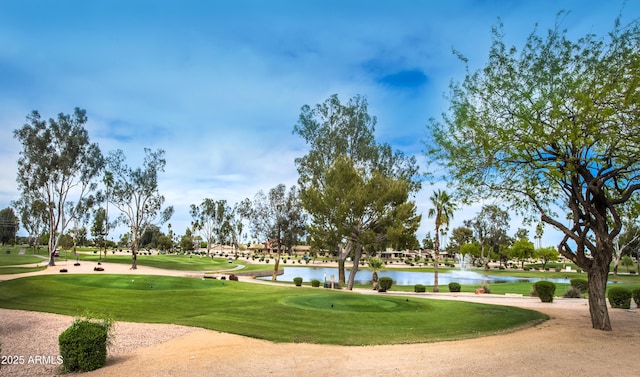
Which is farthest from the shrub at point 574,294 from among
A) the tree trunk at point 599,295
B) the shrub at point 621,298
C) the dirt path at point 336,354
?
the tree trunk at point 599,295

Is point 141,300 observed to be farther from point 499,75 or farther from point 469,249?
point 469,249

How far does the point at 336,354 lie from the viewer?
1116 centimetres

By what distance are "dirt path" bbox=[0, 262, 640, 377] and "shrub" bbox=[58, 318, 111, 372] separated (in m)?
0.32

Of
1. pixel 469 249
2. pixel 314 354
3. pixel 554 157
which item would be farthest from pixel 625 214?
pixel 469 249

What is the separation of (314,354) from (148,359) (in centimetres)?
412

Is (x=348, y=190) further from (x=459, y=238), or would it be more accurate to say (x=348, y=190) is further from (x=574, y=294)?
(x=459, y=238)

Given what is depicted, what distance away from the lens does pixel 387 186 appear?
39250 millimetres

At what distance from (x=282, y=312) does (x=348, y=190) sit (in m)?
21.6

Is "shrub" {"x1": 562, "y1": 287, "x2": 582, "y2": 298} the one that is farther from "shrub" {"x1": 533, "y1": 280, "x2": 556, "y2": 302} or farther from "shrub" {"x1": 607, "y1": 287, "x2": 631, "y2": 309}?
"shrub" {"x1": 607, "y1": 287, "x2": 631, "y2": 309}

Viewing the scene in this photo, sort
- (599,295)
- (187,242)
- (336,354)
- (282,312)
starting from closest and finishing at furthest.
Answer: (336,354)
(599,295)
(282,312)
(187,242)

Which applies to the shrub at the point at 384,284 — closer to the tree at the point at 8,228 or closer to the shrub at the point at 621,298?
the shrub at the point at 621,298

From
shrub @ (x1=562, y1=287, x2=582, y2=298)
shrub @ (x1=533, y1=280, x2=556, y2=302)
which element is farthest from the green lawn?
shrub @ (x1=562, y1=287, x2=582, y2=298)

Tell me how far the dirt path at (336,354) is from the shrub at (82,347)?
32 cm

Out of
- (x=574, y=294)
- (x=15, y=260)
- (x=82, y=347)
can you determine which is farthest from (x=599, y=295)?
(x=15, y=260)
